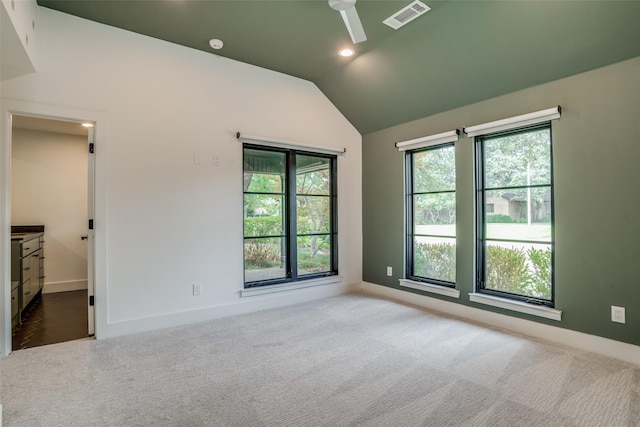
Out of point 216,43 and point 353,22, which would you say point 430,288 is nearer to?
point 353,22

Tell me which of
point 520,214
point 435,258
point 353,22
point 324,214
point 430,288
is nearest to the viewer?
point 353,22

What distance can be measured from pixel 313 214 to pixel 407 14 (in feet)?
8.65

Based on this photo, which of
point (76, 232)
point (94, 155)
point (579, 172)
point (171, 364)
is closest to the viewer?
point (171, 364)

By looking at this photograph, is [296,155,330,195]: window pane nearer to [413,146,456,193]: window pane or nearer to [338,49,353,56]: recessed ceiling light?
[413,146,456,193]: window pane

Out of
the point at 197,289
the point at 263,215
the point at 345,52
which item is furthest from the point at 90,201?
the point at 345,52

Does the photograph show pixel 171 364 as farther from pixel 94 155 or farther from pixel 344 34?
pixel 344 34

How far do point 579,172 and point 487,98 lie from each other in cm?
117

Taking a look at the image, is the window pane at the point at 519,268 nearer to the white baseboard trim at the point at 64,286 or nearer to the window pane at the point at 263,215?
the window pane at the point at 263,215

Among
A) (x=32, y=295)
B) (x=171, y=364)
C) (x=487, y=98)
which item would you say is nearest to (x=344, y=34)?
(x=487, y=98)

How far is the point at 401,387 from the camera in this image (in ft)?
7.14

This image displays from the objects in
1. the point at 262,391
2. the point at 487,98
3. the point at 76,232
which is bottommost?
the point at 262,391

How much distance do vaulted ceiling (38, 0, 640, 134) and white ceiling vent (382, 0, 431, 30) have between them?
41mm

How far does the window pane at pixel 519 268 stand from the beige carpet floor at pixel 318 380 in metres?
0.51

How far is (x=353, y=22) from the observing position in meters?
2.46
